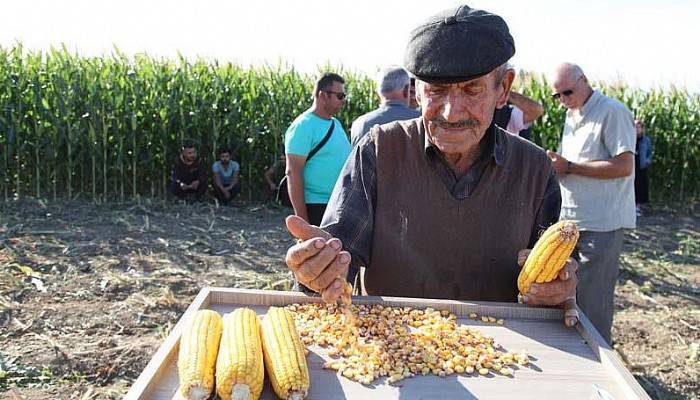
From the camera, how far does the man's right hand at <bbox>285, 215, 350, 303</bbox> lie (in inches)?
80.7

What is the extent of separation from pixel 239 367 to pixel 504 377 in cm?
79

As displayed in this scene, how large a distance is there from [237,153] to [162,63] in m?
2.54

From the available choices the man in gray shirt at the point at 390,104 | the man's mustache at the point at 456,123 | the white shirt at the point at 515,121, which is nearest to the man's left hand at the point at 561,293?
the man's mustache at the point at 456,123

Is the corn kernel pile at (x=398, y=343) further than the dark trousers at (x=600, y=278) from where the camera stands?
No

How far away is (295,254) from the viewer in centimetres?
208

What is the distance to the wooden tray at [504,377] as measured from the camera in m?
1.81

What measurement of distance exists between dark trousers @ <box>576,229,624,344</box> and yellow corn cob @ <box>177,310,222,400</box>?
4.05m

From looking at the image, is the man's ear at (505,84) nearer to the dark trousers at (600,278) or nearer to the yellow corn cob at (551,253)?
the yellow corn cob at (551,253)

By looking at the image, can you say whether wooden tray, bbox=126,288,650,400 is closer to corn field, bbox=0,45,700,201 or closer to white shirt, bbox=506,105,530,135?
white shirt, bbox=506,105,530,135

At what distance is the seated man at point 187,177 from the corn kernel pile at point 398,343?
10.8 m

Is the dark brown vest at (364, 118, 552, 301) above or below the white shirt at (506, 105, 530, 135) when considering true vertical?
below

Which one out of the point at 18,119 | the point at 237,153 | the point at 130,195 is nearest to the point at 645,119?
the point at 237,153

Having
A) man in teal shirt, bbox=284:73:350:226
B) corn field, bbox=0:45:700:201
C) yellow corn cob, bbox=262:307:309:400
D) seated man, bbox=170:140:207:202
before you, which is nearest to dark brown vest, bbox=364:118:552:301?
yellow corn cob, bbox=262:307:309:400

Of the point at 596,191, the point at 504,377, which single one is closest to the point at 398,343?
the point at 504,377
